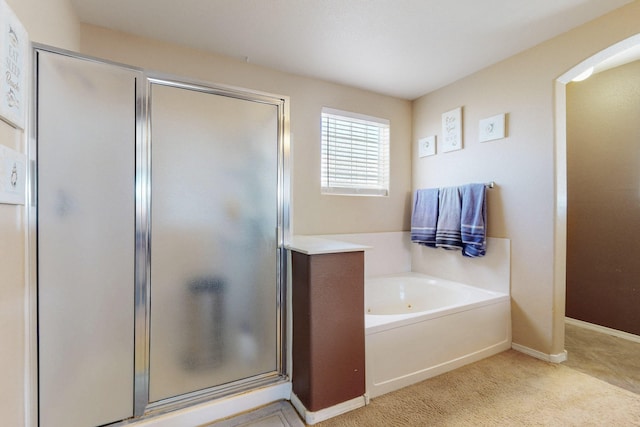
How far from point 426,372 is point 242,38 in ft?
9.07

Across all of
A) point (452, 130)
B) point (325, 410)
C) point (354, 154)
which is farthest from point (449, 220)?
point (325, 410)

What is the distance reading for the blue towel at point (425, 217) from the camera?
3045 mm

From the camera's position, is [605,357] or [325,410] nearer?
[325,410]

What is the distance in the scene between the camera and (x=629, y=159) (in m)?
2.63

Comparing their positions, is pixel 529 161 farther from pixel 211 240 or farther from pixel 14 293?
pixel 14 293

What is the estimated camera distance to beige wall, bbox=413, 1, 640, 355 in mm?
2160

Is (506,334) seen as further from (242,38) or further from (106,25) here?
(106,25)

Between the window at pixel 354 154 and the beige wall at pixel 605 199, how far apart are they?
1.94 m

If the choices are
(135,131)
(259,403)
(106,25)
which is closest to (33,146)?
(135,131)

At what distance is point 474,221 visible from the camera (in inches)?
104

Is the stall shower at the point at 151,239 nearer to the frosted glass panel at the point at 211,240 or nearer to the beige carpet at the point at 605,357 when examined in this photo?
the frosted glass panel at the point at 211,240

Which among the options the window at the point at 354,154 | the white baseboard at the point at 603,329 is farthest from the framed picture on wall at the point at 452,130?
the white baseboard at the point at 603,329

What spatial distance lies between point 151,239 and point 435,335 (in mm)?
1940

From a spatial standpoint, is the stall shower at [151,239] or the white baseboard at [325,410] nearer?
the stall shower at [151,239]
